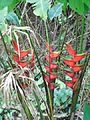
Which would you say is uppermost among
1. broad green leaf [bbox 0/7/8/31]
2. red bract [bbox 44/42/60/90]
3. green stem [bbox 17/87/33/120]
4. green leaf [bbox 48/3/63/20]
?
broad green leaf [bbox 0/7/8/31]

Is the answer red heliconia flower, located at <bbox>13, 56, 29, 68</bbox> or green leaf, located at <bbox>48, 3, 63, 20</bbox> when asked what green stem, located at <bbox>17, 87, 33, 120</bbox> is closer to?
red heliconia flower, located at <bbox>13, 56, 29, 68</bbox>

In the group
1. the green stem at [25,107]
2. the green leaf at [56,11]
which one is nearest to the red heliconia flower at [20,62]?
the green stem at [25,107]

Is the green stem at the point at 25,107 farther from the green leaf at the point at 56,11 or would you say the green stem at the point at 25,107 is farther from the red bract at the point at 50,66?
the green leaf at the point at 56,11

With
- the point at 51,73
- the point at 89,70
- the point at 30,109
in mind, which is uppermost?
the point at 51,73

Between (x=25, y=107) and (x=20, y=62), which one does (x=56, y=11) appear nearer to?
(x=20, y=62)

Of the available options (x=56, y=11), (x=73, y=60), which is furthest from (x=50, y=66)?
(x=56, y=11)

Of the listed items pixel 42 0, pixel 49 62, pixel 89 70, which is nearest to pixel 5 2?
pixel 42 0

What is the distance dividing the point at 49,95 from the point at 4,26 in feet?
1.18

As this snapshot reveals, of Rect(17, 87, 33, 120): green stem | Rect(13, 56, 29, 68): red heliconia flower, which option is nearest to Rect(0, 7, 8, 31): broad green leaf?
Rect(13, 56, 29, 68): red heliconia flower

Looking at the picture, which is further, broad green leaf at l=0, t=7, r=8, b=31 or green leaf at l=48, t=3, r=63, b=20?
green leaf at l=48, t=3, r=63, b=20

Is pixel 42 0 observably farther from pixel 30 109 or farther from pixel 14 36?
pixel 30 109

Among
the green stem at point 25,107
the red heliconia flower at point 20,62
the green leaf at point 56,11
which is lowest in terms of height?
the green stem at point 25,107

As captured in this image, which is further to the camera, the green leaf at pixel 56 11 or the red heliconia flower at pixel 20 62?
the green leaf at pixel 56 11

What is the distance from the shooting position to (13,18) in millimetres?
1435
